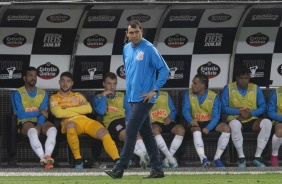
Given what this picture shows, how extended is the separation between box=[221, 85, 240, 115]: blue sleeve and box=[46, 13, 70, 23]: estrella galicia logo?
2.59 meters

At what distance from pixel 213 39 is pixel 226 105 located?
1.18 metres

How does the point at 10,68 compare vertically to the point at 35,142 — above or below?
above

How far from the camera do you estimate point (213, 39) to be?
17.7 meters

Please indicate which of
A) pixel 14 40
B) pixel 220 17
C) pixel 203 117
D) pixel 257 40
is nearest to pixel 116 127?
pixel 203 117

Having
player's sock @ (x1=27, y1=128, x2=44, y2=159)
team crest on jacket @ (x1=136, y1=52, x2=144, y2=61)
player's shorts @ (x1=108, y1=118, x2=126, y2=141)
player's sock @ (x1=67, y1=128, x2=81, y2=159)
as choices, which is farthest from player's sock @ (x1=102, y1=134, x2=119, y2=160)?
team crest on jacket @ (x1=136, y1=52, x2=144, y2=61)

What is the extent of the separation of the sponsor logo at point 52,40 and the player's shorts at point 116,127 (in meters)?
1.61

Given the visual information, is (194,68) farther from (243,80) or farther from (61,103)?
(61,103)

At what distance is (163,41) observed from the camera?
17609 mm

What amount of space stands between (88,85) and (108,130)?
1143mm

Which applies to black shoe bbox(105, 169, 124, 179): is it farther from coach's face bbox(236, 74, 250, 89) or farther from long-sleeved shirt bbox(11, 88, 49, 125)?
coach's face bbox(236, 74, 250, 89)

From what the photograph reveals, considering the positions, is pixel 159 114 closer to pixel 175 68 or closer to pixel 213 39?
pixel 175 68

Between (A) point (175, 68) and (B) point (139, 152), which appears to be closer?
(B) point (139, 152)

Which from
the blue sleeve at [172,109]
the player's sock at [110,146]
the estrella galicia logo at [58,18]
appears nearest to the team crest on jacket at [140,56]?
the player's sock at [110,146]

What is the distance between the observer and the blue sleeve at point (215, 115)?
16.7 metres
